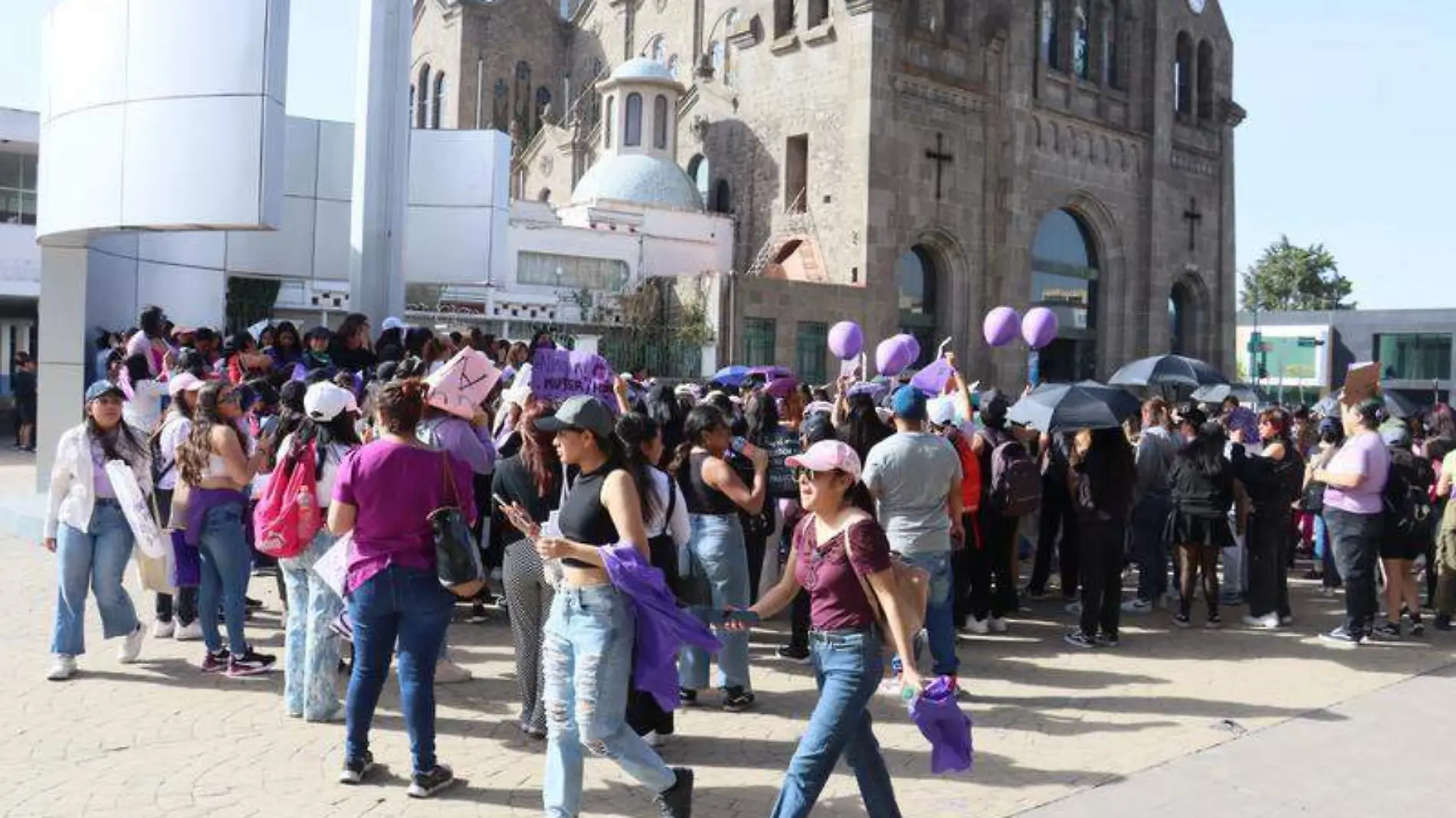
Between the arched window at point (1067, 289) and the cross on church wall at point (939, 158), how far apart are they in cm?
430

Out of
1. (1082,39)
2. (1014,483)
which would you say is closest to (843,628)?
(1014,483)

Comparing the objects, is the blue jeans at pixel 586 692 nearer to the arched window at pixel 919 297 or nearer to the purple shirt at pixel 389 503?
the purple shirt at pixel 389 503

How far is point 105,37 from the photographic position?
41.6 ft

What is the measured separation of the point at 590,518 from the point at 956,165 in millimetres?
29444

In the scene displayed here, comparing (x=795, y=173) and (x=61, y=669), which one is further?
(x=795, y=173)

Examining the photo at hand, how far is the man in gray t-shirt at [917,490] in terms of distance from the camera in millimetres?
7141

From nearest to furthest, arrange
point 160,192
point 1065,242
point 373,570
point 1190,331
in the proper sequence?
point 373,570 < point 160,192 < point 1065,242 < point 1190,331

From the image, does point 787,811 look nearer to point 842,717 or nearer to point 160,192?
point 842,717

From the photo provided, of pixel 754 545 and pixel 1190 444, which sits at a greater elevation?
pixel 1190 444

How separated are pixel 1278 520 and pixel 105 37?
1283cm

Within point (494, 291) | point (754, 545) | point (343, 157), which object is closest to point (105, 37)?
point (343, 157)

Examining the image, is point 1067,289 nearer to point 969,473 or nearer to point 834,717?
point 969,473

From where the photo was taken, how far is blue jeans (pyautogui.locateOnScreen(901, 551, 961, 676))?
24.0 ft

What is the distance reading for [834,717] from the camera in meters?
4.59
